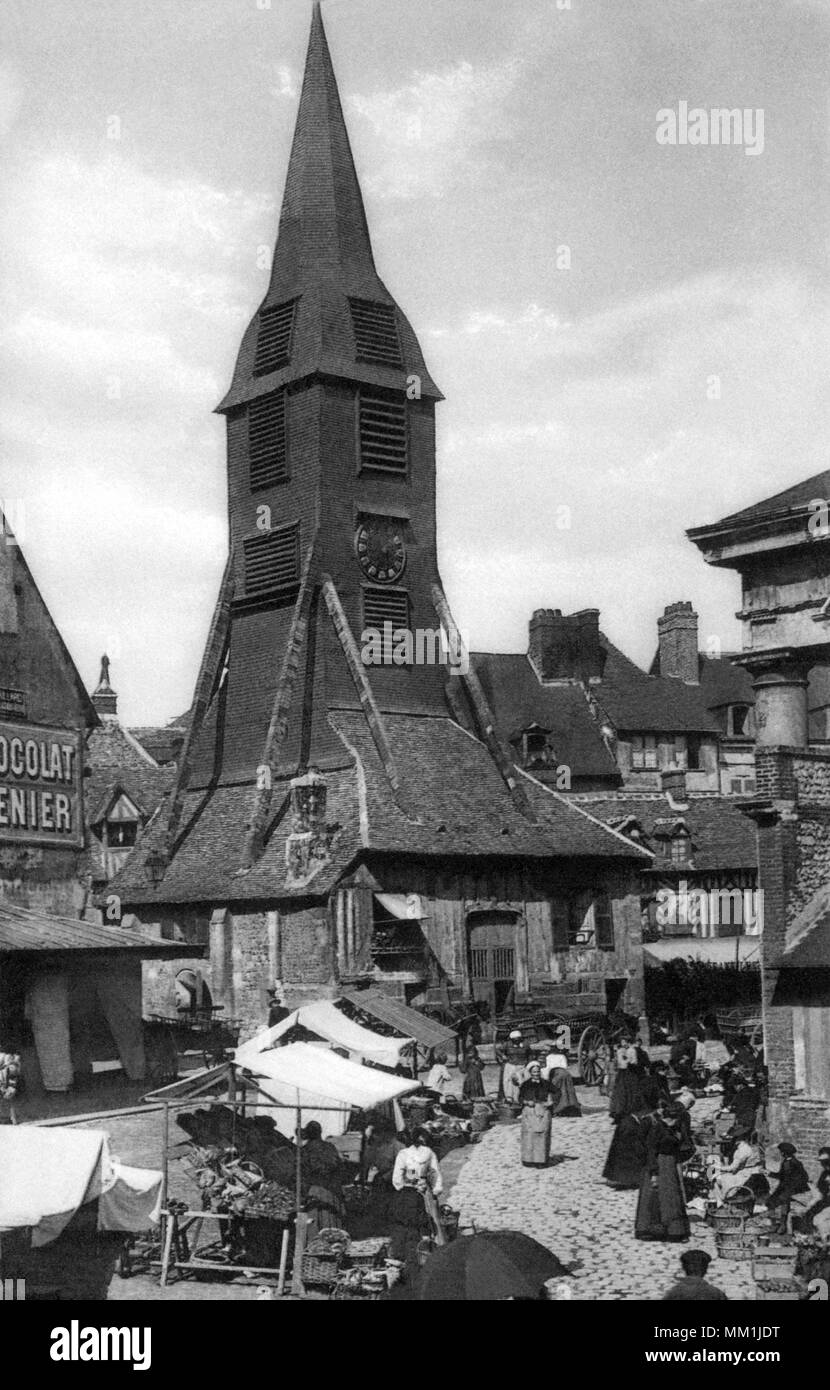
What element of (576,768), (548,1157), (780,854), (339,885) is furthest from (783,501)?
(576,768)

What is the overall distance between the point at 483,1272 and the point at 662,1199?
19.7ft

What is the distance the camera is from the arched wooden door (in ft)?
139

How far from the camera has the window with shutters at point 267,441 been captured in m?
47.8

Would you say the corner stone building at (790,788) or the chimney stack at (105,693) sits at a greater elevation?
the chimney stack at (105,693)

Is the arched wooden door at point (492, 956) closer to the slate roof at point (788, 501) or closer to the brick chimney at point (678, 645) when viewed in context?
the slate roof at point (788, 501)

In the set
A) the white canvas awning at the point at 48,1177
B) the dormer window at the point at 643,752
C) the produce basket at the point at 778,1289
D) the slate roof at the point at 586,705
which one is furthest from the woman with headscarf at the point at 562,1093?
the dormer window at the point at 643,752

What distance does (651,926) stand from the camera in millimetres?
51344

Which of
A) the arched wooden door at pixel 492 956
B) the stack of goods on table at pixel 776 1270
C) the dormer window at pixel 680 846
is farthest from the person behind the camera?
the dormer window at pixel 680 846

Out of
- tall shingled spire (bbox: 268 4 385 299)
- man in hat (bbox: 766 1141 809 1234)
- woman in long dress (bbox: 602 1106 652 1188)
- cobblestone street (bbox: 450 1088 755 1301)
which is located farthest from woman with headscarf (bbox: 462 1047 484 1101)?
tall shingled spire (bbox: 268 4 385 299)

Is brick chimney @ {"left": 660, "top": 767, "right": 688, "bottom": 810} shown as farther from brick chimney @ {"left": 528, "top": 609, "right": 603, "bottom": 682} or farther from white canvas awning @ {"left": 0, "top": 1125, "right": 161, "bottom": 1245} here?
white canvas awning @ {"left": 0, "top": 1125, "right": 161, "bottom": 1245}

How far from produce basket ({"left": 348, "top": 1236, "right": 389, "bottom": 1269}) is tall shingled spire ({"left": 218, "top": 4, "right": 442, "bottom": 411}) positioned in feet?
103

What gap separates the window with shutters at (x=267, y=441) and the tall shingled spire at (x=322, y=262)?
1.27 ft
